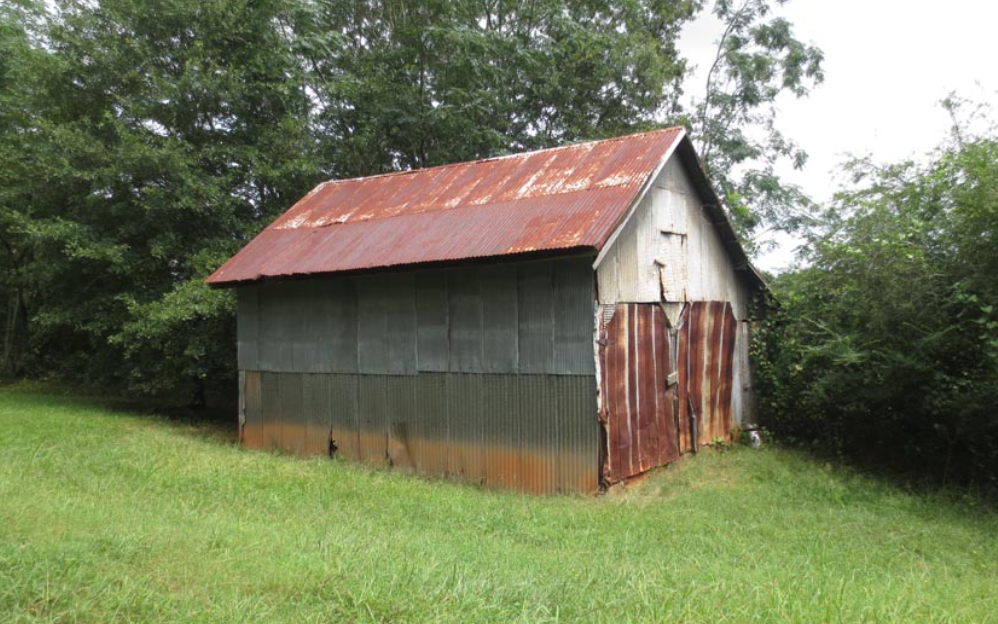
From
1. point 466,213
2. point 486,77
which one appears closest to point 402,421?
point 466,213

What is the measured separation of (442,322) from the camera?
10.4 metres

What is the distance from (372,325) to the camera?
36.9ft

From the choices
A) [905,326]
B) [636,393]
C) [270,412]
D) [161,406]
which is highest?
[905,326]

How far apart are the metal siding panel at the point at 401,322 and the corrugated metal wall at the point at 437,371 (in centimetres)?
2

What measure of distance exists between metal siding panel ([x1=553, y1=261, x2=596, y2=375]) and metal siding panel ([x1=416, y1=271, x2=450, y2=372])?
1.93 m

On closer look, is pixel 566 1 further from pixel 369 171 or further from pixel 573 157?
pixel 573 157

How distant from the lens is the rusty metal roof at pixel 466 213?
939 centimetres

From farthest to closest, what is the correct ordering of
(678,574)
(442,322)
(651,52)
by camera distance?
(651,52), (442,322), (678,574)

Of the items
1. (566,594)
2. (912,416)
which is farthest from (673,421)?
(566,594)

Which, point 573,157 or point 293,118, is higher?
point 293,118

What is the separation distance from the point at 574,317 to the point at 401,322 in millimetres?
3111

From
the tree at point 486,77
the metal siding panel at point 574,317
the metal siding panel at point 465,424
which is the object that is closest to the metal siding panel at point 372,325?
the metal siding panel at point 465,424

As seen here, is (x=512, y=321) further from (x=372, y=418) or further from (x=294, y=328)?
(x=294, y=328)

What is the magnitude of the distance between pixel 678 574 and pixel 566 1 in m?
19.6
